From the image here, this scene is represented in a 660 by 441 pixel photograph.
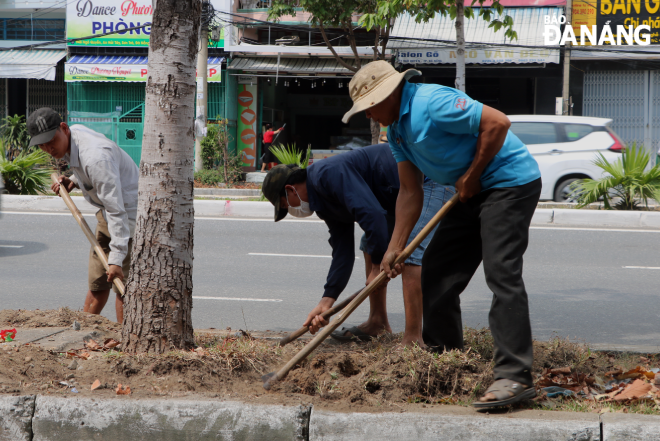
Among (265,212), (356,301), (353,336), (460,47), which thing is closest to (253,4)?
(460,47)

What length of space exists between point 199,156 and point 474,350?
12832 millimetres

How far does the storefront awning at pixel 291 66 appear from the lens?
55.0ft

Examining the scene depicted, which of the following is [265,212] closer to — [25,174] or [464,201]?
[25,174]

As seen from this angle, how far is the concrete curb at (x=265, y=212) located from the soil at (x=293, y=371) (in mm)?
6762

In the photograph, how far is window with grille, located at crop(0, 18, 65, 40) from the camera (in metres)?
18.7

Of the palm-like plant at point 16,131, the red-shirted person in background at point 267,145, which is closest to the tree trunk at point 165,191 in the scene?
the red-shirted person in background at point 267,145

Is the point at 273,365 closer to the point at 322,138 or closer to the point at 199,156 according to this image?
the point at 199,156

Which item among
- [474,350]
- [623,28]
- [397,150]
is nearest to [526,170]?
[397,150]

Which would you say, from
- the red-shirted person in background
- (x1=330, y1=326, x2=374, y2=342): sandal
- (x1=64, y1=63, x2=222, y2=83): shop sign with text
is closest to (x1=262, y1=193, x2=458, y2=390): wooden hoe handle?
(x1=330, y1=326, x2=374, y2=342): sandal

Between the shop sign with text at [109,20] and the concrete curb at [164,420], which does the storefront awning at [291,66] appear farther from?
the concrete curb at [164,420]

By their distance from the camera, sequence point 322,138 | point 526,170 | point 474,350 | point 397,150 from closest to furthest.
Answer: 1. point 526,170
2. point 397,150
3. point 474,350
4. point 322,138

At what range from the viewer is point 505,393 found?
8.67ft

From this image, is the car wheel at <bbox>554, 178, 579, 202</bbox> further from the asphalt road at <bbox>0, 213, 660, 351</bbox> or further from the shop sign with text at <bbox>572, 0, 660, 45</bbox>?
the shop sign with text at <bbox>572, 0, 660, 45</bbox>

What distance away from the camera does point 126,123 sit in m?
17.8
